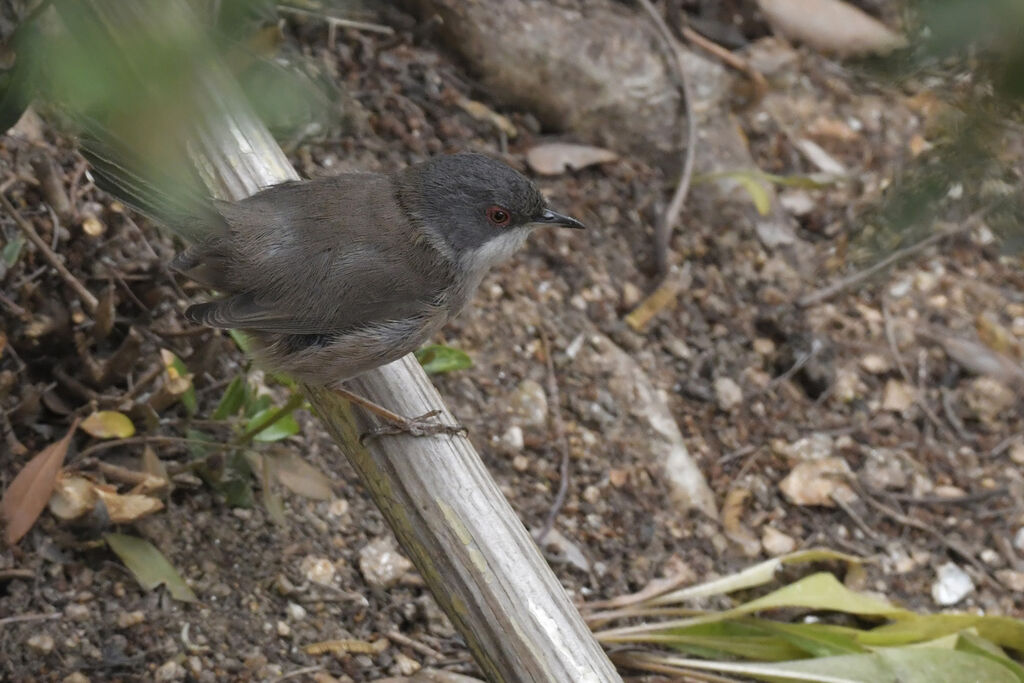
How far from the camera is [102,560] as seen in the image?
3.82 metres

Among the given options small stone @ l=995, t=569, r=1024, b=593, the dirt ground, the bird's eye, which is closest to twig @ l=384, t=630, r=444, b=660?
the dirt ground

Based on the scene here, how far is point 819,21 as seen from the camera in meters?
6.96

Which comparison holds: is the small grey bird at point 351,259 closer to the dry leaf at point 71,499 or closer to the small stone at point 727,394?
the dry leaf at point 71,499

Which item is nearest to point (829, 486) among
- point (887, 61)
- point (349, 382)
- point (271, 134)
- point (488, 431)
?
point (488, 431)

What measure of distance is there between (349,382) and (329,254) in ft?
1.37

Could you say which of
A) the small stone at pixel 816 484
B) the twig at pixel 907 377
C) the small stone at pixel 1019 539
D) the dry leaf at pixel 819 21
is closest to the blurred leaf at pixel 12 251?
the small stone at pixel 816 484

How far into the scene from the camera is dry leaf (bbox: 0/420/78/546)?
3533mm

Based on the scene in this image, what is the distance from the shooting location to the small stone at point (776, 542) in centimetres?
493

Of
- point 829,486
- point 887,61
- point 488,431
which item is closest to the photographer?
point 887,61

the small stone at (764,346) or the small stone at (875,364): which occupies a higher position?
the small stone at (764,346)

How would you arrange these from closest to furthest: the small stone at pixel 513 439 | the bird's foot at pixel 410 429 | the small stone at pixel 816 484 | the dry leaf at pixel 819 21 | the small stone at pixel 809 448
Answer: the bird's foot at pixel 410 429 < the small stone at pixel 513 439 < the small stone at pixel 816 484 < the small stone at pixel 809 448 < the dry leaf at pixel 819 21

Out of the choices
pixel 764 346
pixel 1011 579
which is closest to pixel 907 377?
pixel 764 346

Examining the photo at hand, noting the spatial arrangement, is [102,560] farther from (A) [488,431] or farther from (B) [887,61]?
(B) [887,61]

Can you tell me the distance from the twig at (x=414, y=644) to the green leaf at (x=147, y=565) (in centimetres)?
69
